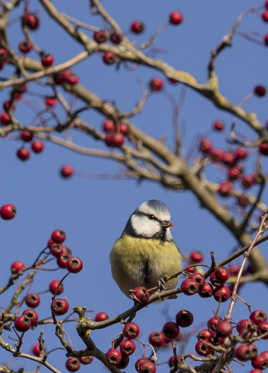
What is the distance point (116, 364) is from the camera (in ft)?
11.6

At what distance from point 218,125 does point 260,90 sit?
0.64m

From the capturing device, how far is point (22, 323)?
3467mm

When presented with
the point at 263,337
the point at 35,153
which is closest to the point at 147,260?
the point at 35,153

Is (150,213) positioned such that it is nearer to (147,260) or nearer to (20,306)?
(147,260)

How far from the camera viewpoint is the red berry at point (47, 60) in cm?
507

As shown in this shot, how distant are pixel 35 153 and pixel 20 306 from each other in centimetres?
261

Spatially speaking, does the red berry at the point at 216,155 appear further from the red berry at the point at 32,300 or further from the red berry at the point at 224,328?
the red berry at the point at 224,328

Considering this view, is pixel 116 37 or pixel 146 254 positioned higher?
pixel 116 37

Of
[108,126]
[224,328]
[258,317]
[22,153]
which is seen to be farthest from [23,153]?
[224,328]

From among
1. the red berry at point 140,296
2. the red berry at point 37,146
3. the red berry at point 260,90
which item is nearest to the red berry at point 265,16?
the red berry at point 260,90

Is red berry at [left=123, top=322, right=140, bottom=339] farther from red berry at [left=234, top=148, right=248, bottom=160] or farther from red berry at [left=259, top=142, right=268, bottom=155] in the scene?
red berry at [left=234, top=148, right=248, bottom=160]

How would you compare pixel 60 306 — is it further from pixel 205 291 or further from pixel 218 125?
pixel 218 125

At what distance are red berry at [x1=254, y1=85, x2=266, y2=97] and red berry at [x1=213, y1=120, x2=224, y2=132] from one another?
1.87 feet

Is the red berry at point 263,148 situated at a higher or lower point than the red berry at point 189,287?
higher
